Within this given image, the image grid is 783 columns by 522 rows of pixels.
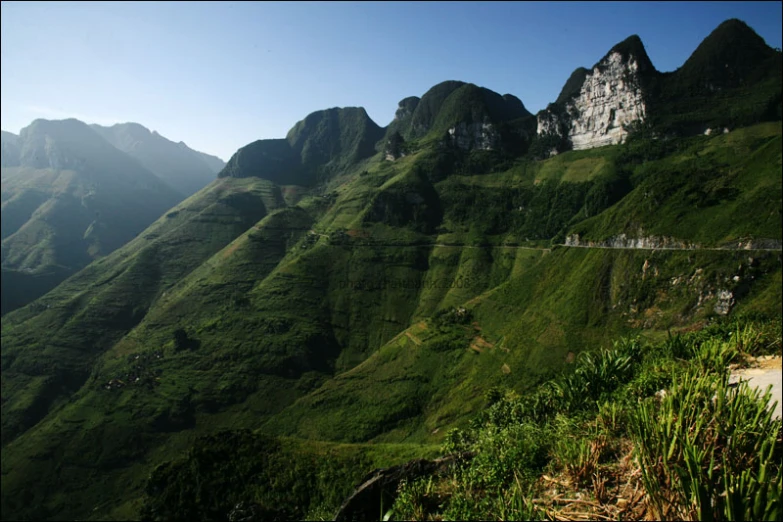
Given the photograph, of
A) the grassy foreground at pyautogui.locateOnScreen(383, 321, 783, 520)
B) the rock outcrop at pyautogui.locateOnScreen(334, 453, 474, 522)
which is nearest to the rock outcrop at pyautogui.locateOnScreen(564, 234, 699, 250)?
the grassy foreground at pyautogui.locateOnScreen(383, 321, 783, 520)

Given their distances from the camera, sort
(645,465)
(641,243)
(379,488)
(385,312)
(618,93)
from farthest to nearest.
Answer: (618,93) → (385,312) → (641,243) → (379,488) → (645,465)

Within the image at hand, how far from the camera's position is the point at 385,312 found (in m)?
144

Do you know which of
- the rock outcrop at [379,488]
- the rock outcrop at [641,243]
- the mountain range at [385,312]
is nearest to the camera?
the rock outcrop at [379,488]

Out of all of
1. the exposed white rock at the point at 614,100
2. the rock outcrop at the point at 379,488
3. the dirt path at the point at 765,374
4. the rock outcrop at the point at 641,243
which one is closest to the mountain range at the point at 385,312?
the rock outcrop at the point at 641,243

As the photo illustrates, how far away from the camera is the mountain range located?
65.9 metres

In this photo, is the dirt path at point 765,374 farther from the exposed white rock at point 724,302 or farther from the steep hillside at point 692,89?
the steep hillside at point 692,89

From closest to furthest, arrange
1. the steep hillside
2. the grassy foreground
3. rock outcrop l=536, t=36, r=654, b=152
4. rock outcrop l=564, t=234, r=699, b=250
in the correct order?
the grassy foreground
rock outcrop l=564, t=234, r=699, b=250
the steep hillside
rock outcrop l=536, t=36, r=654, b=152

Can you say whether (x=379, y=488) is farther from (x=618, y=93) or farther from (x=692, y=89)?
(x=618, y=93)

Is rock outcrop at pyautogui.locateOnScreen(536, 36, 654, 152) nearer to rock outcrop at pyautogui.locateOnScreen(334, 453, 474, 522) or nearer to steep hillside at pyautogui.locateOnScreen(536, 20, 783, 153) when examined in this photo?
steep hillside at pyautogui.locateOnScreen(536, 20, 783, 153)

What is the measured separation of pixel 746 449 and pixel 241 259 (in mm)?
184004

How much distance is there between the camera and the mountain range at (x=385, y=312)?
65.9 metres

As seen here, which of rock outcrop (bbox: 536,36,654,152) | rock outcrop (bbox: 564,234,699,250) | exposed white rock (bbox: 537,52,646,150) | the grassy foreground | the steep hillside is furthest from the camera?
exposed white rock (bbox: 537,52,646,150)

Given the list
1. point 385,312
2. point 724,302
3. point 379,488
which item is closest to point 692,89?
point 724,302

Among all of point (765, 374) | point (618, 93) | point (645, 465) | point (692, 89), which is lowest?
point (765, 374)
